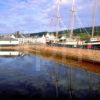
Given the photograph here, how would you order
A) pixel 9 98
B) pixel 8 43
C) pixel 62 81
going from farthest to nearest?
pixel 8 43
pixel 62 81
pixel 9 98

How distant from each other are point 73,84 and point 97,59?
14.6m

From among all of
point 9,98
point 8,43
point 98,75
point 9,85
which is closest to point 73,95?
point 9,98

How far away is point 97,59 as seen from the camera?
39.0 m

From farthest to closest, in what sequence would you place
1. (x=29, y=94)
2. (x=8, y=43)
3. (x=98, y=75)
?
(x=8, y=43)
(x=98, y=75)
(x=29, y=94)

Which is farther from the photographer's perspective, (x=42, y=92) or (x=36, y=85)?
(x=36, y=85)

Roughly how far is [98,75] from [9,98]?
1362cm

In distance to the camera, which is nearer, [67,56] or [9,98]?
[9,98]

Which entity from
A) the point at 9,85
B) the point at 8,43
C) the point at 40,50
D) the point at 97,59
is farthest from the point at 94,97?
the point at 8,43

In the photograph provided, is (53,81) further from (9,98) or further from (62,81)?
(9,98)

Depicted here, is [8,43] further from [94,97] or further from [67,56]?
[94,97]

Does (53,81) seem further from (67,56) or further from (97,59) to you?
(67,56)

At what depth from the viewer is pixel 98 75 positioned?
30.2 m

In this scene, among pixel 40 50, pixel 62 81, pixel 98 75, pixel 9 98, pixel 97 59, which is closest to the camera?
pixel 9 98

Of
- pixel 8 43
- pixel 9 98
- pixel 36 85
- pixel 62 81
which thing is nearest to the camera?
pixel 9 98
